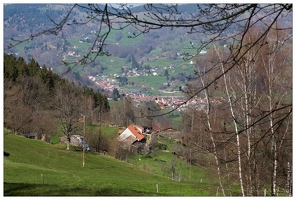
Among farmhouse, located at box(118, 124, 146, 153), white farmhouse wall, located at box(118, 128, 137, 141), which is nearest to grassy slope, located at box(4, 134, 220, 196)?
farmhouse, located at box(118, 124, 146, 153)

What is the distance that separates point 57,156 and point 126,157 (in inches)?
317

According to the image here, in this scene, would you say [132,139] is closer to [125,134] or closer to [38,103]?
[125,134]

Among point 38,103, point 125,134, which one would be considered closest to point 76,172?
point 38,103

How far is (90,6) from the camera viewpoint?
3.80 meters

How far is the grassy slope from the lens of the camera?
1772 centimetres

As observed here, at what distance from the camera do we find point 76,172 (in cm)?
2398

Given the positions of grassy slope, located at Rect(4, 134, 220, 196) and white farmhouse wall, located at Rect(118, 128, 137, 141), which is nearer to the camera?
grassy slope, located at Rect(4, 134, 220, 196)

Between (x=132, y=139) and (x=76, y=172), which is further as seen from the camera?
(x=132, y=139)

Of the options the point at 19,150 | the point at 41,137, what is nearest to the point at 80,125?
the point at 41,137

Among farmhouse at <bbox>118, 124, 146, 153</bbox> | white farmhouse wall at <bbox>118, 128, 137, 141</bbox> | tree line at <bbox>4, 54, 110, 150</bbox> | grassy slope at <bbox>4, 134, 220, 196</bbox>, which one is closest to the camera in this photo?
grassy slope at <bbox>4, 134, 220, 196</bbox>

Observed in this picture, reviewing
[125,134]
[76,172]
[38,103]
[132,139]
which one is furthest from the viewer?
[125,134]

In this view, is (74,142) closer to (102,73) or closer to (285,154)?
(285,154)

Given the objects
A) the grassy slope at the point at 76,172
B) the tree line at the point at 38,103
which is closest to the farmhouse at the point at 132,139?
the tree line at the point at 38,103

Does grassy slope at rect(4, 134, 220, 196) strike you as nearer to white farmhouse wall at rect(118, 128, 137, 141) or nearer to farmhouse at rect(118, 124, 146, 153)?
farmhouse at rect(118, 124, 146, 153)
